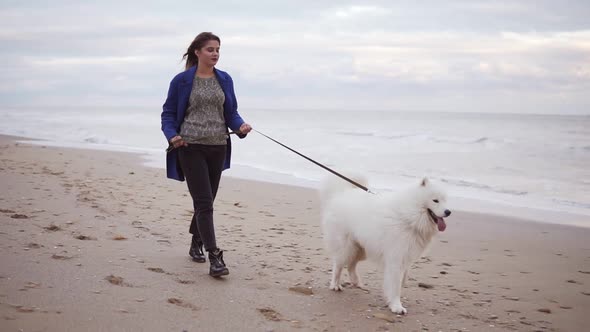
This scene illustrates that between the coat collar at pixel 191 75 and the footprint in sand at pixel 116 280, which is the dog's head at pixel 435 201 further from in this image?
the footprint in sand at pixel 116 280

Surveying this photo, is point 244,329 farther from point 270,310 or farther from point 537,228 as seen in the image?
point 537,228

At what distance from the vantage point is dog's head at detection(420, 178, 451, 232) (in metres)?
3.74

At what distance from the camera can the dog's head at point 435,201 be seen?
12.3 ft

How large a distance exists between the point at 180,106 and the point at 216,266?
1311 millimetres

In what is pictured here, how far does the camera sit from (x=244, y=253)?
5.11 meters

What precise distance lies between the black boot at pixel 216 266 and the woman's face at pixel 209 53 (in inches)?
59.9

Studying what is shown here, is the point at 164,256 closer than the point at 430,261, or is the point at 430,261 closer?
the point at 164,256

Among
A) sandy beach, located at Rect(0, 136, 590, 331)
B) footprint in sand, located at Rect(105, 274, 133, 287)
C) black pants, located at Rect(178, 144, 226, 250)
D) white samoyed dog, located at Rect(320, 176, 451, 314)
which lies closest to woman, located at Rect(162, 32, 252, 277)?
black pants, located at Rect(178, 144, 226, 250)

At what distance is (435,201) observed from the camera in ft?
12.4

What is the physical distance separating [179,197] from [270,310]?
4730 millimetres

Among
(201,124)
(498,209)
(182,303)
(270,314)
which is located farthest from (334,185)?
(498,209)

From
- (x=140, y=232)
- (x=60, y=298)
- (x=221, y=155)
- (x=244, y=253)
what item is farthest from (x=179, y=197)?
(x=60, y=298)

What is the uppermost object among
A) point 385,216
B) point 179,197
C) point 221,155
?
point 221,155

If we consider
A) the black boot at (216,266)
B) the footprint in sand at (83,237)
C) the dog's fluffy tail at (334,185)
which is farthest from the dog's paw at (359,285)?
the footprint in sand at (83,237)
